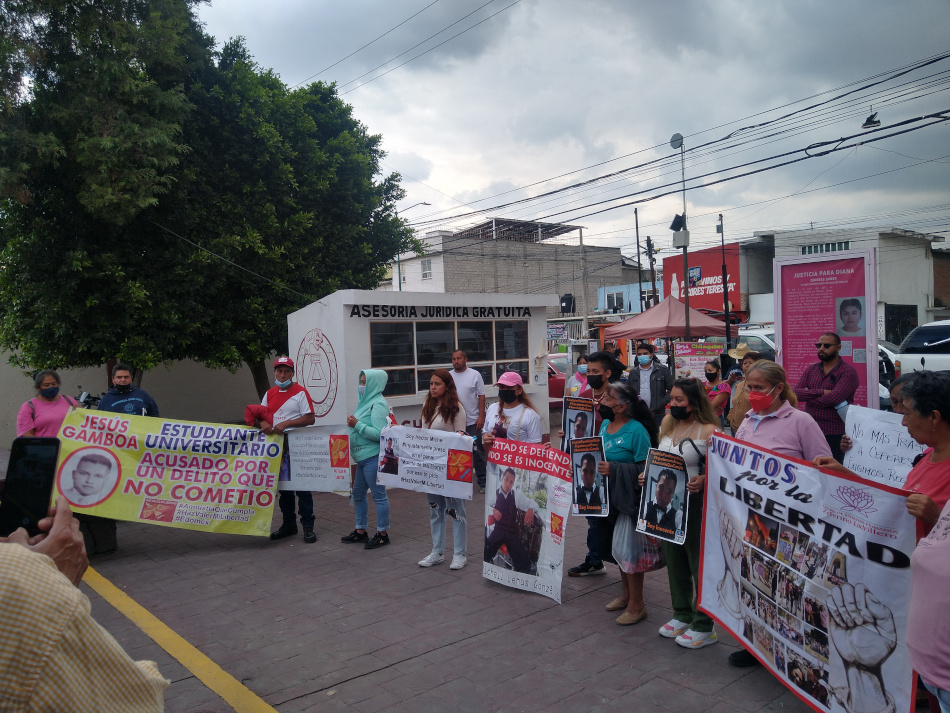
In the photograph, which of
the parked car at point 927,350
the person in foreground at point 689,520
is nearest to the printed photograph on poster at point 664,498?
the person in foreground at point 689,520

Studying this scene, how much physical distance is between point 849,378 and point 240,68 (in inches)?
476

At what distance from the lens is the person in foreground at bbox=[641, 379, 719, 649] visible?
4.45 metres

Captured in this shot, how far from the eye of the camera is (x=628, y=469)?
4.88m

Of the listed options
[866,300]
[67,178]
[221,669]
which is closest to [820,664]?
[221,669]

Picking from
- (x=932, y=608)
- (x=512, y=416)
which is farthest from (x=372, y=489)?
(x=932, y=608)

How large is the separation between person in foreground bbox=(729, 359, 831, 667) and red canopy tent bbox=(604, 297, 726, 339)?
39.2 ft

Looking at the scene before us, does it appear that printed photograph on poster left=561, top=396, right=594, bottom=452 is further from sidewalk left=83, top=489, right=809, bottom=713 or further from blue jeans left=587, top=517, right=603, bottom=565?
sidewalk left=83, top=489, right=809, bottom=713

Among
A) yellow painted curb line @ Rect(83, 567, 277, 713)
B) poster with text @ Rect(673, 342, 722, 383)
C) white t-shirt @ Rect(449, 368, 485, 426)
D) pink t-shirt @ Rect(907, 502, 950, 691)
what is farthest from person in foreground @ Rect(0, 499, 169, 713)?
poster with text @ Rect(673, 342, 722, 383)

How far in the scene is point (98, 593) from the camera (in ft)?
19.4

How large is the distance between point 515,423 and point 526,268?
4457 cm

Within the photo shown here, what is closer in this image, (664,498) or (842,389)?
(664,498)

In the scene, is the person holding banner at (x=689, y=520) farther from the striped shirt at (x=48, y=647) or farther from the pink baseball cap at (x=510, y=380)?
the striped shirt at (x=48, y=647)

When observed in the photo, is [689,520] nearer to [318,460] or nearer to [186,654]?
[186,654]

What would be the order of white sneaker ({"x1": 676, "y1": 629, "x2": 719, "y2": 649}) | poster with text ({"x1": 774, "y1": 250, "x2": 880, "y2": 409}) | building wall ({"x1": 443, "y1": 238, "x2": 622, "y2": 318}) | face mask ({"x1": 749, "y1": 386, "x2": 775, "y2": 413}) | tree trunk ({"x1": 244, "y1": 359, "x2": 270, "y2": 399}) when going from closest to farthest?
1. face mask ({"x1": 749, "y1": 386, "x2": 775, "y2": 413})
2. white sneaker ({"x1": 676, "y1": 629, "x2": 719, "y2": 649})
3. poster with text ({"x1": 774, "y1": 250, "x2": 880, "y2": 409})
4. tree trunk ({"x1": 244, "y1": 359, "x2": 270, "y2": 399})
5. building wall ({"x1": 443, "y1": 238, "x2": 622, "y2": 318})
